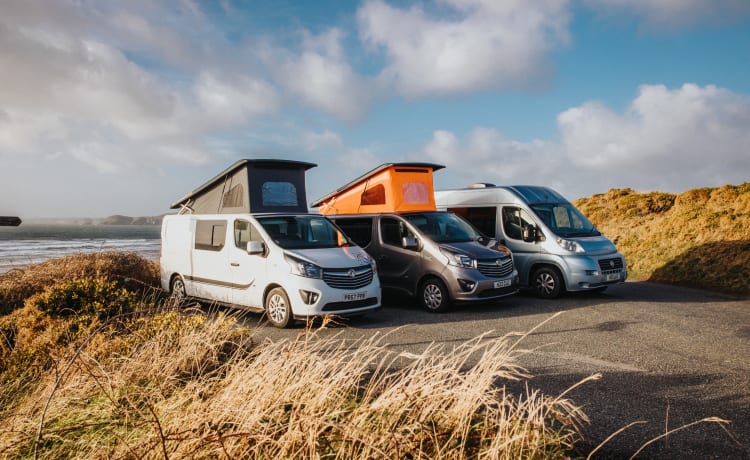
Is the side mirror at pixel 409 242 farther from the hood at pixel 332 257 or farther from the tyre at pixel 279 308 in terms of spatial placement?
the tyre at pixel 279 308

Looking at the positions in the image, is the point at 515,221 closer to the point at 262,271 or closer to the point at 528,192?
the point at 528,192

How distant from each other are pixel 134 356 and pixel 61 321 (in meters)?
2.23

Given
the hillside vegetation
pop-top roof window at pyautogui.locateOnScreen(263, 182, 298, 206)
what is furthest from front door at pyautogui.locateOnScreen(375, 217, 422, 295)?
the hillside vegetation

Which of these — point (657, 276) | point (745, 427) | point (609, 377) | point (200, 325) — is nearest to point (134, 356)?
point (200, 325)

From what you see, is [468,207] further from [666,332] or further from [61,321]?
[61,321]

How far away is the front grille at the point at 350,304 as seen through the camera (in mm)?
8278

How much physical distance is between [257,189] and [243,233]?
1.38m

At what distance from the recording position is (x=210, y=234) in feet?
32.9

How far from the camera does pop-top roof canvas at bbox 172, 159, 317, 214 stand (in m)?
10.4

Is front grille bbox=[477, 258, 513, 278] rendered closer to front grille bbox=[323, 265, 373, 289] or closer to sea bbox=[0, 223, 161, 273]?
front grille bbox=[323, 265, 373, 289]

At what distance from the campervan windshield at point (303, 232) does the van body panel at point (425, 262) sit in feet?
4.74

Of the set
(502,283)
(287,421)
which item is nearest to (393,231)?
(502,283)

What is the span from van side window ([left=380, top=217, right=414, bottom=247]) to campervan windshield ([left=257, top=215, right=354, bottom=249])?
1.46m

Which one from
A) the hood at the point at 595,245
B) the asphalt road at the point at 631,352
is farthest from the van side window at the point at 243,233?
the hood at the point at 595,245
